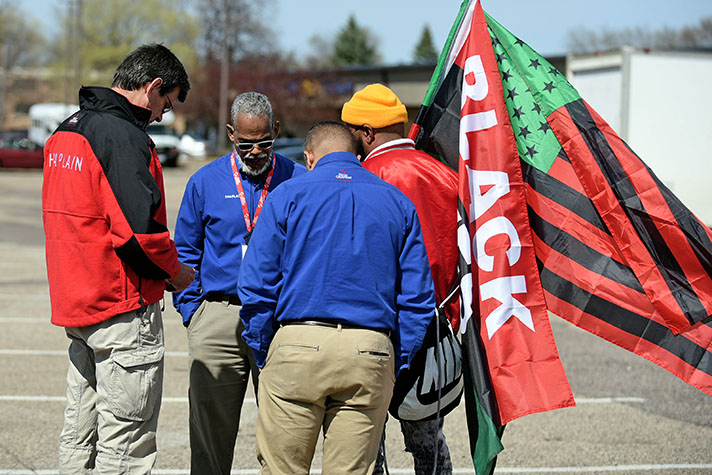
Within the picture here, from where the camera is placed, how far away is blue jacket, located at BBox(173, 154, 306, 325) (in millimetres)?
4488

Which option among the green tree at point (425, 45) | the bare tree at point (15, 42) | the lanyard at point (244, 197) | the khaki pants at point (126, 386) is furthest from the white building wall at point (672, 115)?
the green tree at point (425, 45)

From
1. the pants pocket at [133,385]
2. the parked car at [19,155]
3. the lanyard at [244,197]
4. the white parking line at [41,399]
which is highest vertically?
the lanyard at [244,197]

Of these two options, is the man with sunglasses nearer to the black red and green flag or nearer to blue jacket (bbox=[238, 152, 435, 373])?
blue jacket (bbox=[238, 152, 435, 373])

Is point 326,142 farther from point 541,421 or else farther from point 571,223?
point 541,421

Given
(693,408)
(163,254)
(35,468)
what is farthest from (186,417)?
(693,408)

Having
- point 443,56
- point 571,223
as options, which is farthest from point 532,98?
point 571,223

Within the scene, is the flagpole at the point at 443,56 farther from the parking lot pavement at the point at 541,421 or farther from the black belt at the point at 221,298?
the parking lot pavement at the point at 541,421

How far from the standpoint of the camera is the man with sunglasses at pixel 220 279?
4488 mm

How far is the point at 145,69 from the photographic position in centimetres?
395

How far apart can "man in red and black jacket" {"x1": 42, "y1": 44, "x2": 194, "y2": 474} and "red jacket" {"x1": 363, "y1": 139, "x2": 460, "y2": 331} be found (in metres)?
1.05

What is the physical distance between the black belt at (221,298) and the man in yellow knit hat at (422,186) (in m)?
1.00

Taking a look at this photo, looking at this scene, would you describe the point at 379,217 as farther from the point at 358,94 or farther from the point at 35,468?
the point at 35,468

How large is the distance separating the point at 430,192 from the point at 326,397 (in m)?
1.16

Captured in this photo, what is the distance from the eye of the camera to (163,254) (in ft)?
12.5
